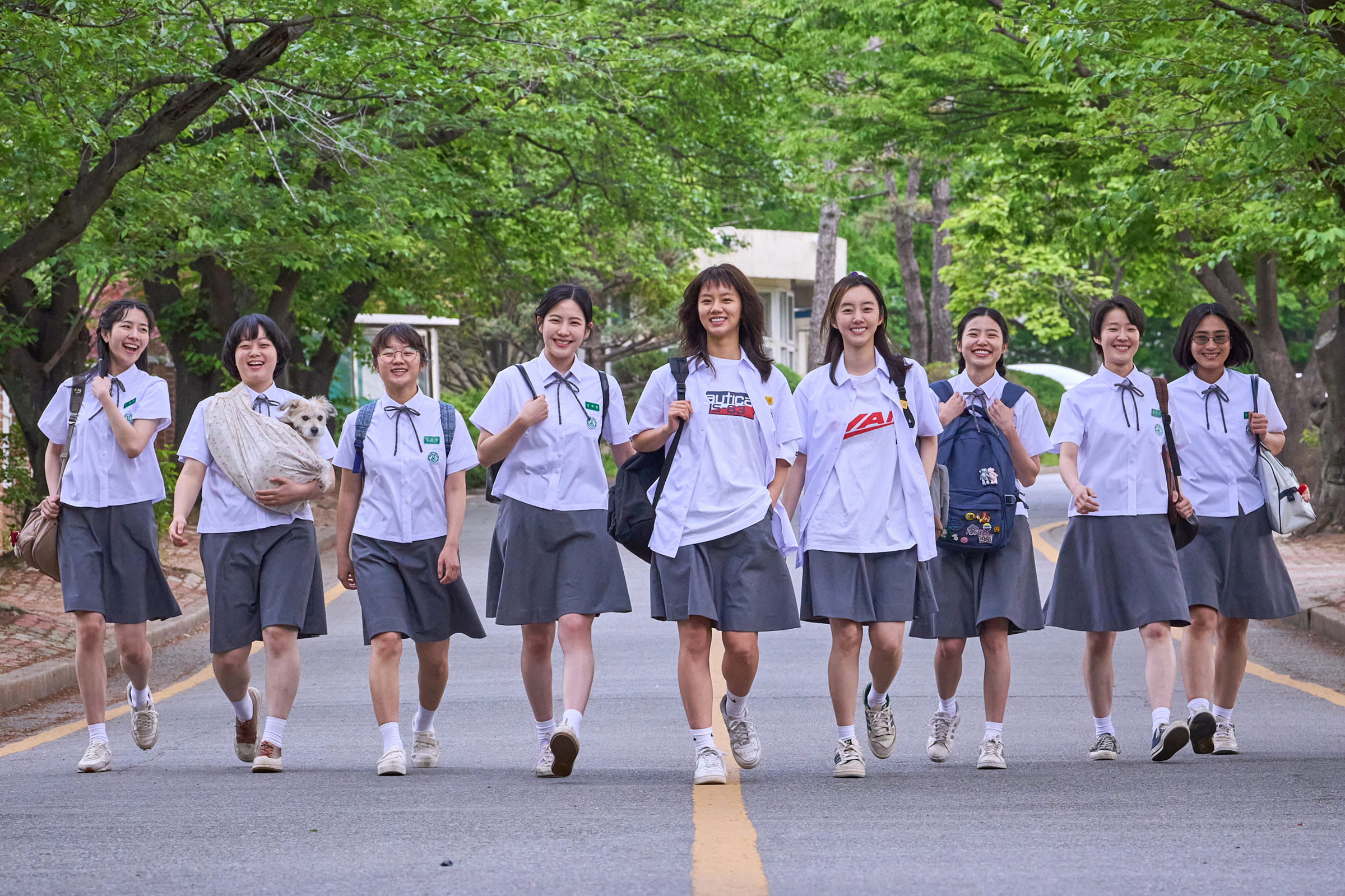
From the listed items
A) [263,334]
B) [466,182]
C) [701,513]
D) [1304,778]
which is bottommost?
[1304,778]

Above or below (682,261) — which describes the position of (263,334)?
below

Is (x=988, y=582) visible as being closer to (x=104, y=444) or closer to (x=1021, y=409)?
(x=1021, y=409)

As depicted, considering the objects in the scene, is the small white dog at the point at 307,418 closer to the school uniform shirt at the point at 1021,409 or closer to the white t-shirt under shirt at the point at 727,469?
the white t-shirt under shirt at the point at 727,469

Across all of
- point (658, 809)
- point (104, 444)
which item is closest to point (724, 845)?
point (658, 809)

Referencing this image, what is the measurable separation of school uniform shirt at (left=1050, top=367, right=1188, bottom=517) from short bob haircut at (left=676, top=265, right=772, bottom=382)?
137 centimetres

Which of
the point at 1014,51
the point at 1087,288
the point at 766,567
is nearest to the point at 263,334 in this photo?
the point at 766,567

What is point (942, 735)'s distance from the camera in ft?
22.8

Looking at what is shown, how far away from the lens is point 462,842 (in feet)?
16.7

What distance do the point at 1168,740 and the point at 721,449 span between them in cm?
219

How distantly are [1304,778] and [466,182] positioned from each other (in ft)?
54.2

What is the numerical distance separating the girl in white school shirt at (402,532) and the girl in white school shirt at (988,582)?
1.91m

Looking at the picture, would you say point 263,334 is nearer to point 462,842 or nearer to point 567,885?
point 462,842

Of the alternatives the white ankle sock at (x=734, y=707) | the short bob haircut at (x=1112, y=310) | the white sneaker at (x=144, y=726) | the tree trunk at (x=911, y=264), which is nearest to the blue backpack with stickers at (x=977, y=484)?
the short bob haircut at (x=1112, y=310)

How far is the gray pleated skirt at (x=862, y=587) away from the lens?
6.34m
